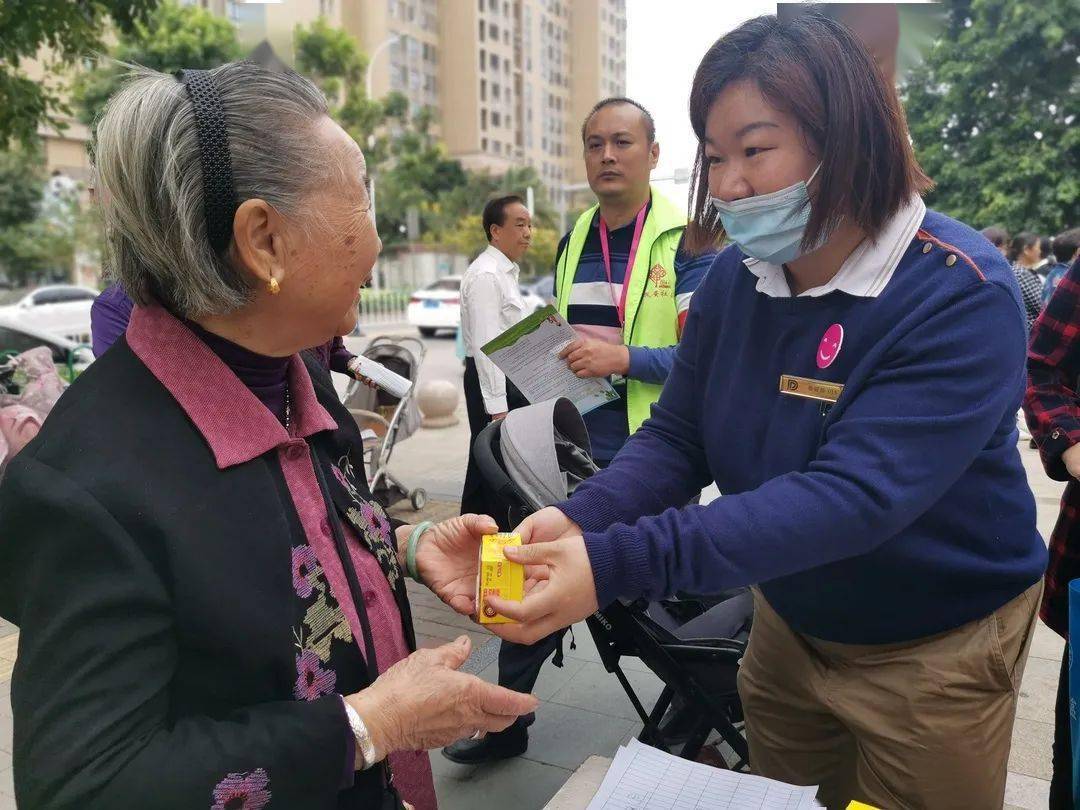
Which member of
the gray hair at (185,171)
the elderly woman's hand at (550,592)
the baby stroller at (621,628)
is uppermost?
the gray hair at (185,171)

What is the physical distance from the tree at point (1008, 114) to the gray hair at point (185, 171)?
21.5 m

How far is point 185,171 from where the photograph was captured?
1.07 m

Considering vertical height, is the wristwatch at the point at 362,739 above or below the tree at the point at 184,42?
below

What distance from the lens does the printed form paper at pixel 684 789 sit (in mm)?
1229

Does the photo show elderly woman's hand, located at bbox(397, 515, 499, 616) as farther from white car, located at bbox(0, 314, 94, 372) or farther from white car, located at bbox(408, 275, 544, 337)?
white car, located at bbox(408, 275, 544, 337)

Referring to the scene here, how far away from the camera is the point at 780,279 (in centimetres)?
153

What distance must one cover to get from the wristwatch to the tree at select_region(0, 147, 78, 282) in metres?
27.6

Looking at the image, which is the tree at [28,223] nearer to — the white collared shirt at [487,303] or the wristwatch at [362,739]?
the white collared shirt at [487,303]

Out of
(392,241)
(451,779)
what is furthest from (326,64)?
(451,779)

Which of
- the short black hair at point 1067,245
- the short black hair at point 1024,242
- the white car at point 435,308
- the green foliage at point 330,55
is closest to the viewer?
the short black hair at point 1067,245

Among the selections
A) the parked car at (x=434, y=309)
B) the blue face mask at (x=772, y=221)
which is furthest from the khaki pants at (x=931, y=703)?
the parked car at (x=434, y=309)

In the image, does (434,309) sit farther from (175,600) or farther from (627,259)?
(175,600)

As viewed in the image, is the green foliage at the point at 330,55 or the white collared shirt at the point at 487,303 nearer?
the white collared shirt at the point at 487,303

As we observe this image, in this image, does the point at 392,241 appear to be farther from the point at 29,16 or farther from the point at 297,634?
the point at 297,634
